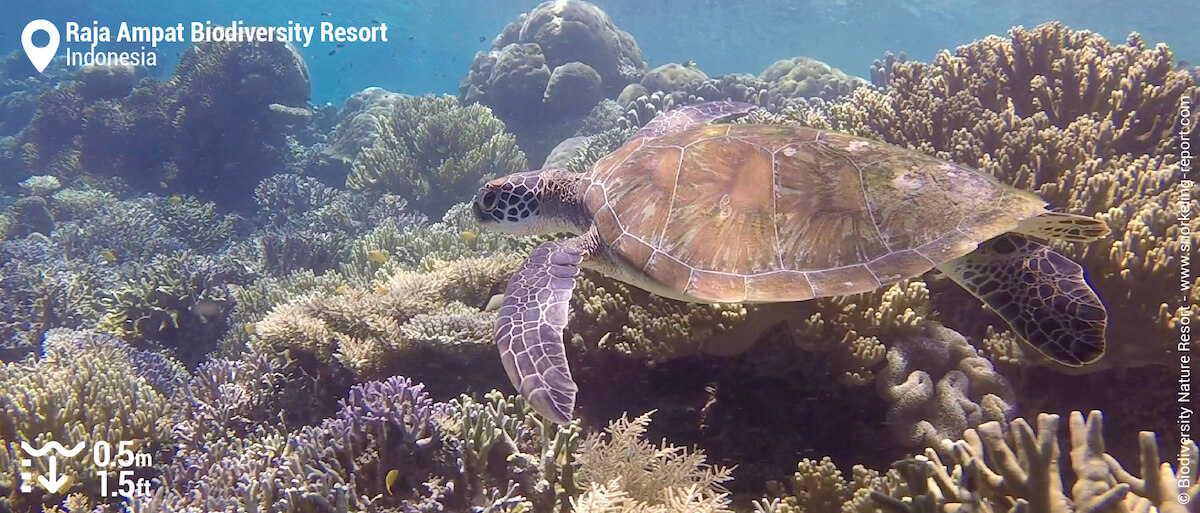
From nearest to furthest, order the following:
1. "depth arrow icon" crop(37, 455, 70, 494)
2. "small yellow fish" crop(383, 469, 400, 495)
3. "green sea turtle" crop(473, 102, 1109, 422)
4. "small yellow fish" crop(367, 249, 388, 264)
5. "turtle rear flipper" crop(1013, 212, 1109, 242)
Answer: "turtle rear flipper" crop(1013, 212, 1109, 242) < "green sea turtle" crop(473, 102, 1109, 422) < "small yellow fish" crop(383, 469, 400, 495) < "depth arrow icon" crop(37, 455, 70, 494) < "small yellow fish" crop(367, 249, 388, 264)

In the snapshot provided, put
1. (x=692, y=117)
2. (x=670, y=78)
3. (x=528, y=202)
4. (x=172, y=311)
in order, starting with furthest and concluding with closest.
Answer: (x=670, y=78) < (x=172, y=311) < (x=692, y=117) < (x=528, y=202)

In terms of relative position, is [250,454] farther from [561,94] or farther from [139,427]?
[561,94]

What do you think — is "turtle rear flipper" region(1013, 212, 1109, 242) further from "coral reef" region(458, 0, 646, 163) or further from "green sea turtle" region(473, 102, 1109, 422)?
"coral reef" region(458, 0, 646, 163)

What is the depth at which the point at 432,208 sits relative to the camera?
9.38 m

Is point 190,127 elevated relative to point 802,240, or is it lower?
elevated

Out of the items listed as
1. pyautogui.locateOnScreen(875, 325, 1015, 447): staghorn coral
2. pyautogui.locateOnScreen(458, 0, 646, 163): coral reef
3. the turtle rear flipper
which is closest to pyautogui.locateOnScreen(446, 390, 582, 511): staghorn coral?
pyautogui.locateOnScreen(875, 325, 1015, 447): staghorn coral

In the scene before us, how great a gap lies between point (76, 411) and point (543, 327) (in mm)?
3824

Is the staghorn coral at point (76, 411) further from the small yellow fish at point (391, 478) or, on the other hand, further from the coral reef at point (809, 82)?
the coral reef at point (809, 82)

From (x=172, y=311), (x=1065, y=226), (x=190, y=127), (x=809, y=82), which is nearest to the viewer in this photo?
(x=1065, y=226)

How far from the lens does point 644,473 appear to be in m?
2.74

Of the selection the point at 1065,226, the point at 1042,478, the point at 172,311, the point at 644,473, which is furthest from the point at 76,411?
the point at 1065,226

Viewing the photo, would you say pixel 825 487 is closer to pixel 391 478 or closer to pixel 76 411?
pixel 391 478

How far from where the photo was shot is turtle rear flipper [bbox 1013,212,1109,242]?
8.19 ft

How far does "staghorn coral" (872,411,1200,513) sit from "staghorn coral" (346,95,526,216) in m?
8.28
